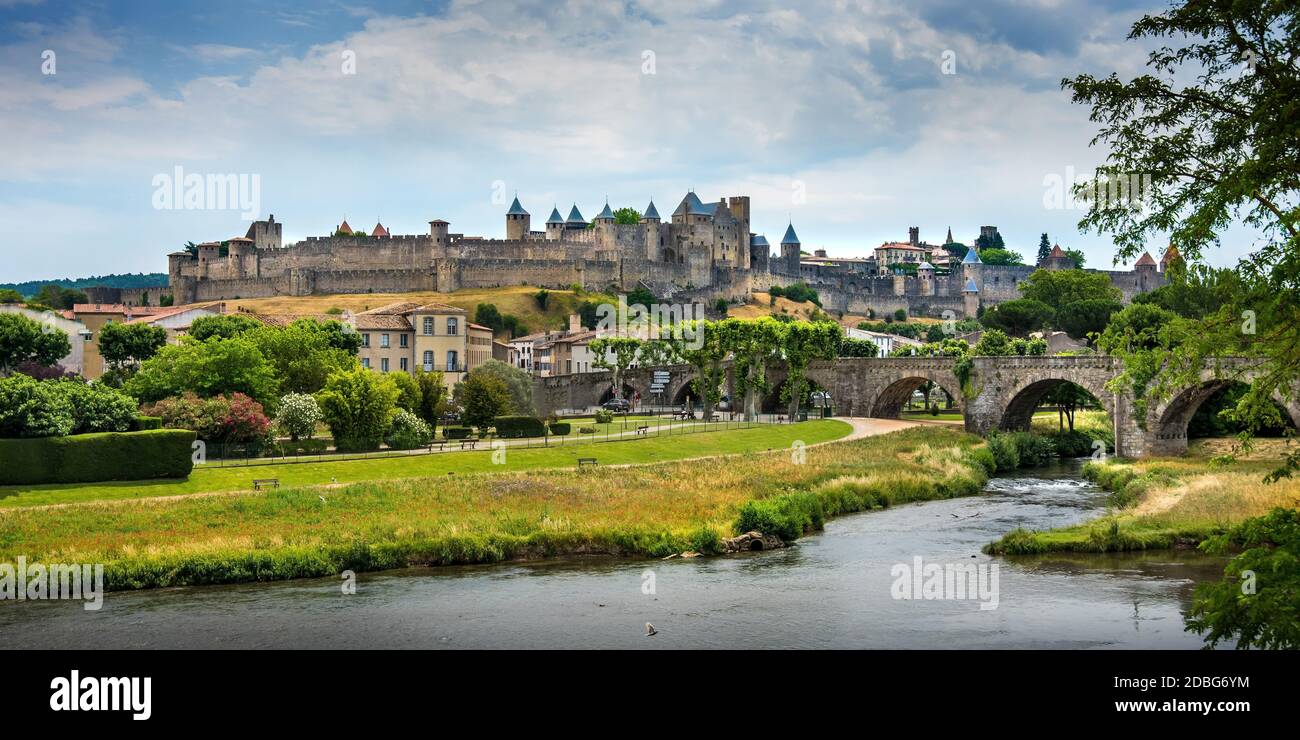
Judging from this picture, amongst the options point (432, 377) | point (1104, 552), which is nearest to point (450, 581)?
point (1104, 552)

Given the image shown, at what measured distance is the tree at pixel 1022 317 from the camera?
111 metres

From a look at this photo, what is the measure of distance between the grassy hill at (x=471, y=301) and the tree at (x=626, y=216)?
3268cm

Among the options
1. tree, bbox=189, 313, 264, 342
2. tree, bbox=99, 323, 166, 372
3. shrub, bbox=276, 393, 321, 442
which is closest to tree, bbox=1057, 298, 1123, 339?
tree, bbox=189, 313, 264, 342

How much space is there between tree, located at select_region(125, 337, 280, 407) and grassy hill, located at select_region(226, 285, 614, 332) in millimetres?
64643

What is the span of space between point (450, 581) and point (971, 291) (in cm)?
14714

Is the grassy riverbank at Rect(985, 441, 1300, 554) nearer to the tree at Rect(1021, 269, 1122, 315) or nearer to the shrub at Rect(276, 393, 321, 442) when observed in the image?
the shrub at Rect(276, 393, 321, 442)

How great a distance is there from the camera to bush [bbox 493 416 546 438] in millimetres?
53406

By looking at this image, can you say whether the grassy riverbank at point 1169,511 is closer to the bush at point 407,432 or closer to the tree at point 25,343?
the bush at point 407,432

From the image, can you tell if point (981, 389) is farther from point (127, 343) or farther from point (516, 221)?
point (516, 221)

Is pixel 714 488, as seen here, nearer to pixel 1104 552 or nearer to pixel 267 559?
pixel 1104 552

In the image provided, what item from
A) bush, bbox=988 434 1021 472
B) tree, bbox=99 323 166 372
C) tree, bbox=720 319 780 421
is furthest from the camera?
tree, bbox=99 323 166 372

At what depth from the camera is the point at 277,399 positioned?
4950 cm

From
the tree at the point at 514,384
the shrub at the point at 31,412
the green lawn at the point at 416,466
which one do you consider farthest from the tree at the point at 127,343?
the shrub at the point at 31,412

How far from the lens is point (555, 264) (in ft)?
446
